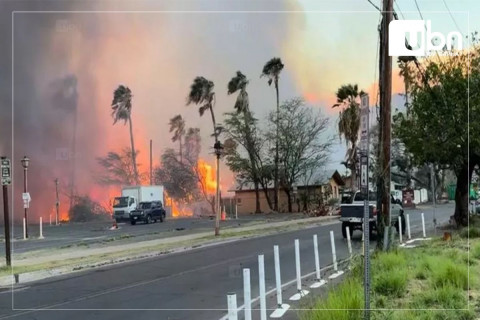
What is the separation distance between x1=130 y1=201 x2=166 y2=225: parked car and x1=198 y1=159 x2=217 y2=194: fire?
0.63 m

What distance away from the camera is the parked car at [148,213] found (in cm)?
603

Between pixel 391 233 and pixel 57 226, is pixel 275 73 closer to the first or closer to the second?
pixel 57 226

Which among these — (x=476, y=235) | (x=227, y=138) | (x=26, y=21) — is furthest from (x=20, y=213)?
(x=476, y=235)

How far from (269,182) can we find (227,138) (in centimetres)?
69

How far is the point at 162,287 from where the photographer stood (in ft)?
24.6

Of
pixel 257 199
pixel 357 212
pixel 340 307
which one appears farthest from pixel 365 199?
pixel 357 212

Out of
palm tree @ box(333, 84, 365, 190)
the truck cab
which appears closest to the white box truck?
the truck cab

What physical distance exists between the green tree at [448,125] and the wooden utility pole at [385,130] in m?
1.71

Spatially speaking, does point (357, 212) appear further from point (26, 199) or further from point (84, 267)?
point (26, 199)

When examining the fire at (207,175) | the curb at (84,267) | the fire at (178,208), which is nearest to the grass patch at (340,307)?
the fire at (207,175)

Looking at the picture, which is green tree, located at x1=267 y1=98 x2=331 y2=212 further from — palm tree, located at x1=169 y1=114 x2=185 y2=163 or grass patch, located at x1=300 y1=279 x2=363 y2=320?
grass patch, located at x1=300 y1=279 x2=363 y2=320

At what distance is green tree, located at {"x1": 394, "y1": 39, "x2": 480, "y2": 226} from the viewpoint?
11375 mm

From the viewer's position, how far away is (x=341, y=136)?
6.57 meters

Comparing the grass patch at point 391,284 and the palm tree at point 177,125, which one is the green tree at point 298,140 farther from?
the grass patch at point 391,284
